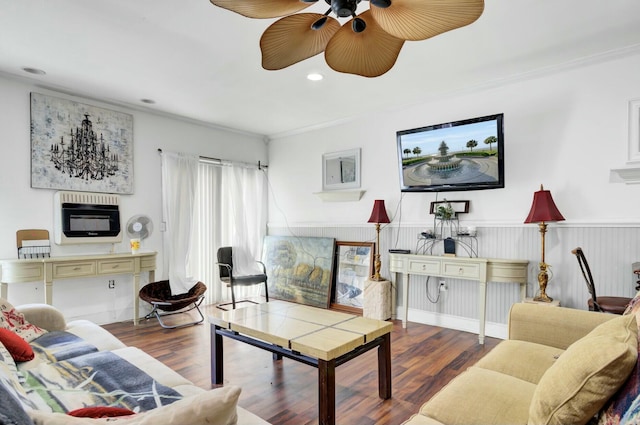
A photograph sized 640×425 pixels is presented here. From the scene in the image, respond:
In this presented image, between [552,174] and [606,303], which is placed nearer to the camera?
[606,303]

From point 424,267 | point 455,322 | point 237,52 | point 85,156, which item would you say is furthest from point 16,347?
point 455,322

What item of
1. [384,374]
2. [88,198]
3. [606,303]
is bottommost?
[384,374]

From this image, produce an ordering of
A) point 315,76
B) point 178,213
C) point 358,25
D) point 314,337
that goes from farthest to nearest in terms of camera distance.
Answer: point 178,213
point 315,76
point 314,337
point 358,25

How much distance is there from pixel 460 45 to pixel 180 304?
3.83 metres

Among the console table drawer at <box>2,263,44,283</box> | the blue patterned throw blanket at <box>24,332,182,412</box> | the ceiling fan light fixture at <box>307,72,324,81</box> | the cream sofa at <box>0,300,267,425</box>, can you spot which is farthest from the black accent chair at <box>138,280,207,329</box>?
the ceiling fan light fixture at <box>307,72,324,81</box>

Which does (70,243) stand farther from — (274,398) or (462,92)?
(462,92)

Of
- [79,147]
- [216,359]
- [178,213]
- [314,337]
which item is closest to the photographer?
[314,337]

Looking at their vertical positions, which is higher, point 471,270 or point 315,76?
point 315,76

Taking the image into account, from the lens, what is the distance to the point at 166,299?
14.3 feet

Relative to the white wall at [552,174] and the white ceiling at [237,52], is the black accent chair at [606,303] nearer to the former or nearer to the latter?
the white wall at [552,174]

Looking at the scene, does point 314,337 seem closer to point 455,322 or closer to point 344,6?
point 344,6

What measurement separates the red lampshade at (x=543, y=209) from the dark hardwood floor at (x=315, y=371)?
129cm

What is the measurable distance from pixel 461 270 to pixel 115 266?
365cm

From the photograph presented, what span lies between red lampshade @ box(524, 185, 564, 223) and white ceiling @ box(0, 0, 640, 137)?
3.94 ft
